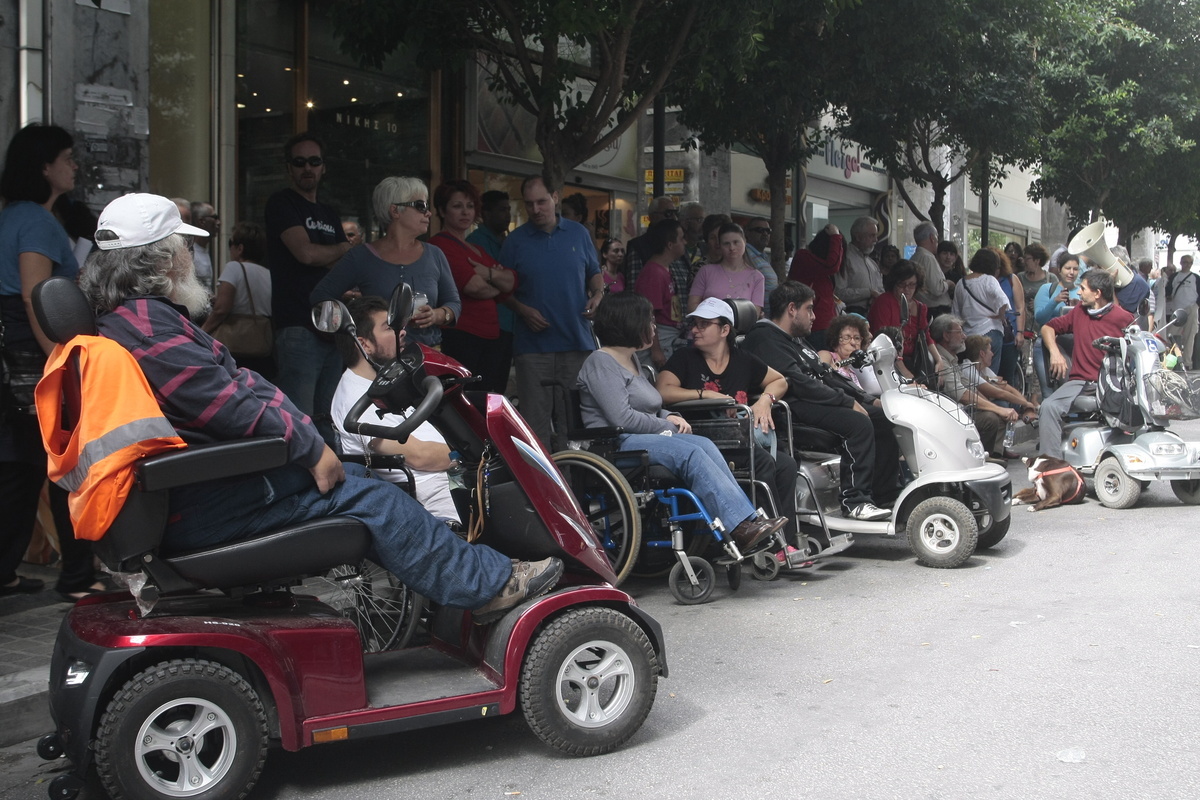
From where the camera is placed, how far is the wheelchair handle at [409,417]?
153 inches

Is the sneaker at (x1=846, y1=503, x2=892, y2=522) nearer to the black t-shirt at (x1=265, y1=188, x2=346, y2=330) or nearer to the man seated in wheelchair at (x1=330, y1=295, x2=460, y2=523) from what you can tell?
the man seated in wheelchair at (x1=330, y1=295, x2=460, y2=523)

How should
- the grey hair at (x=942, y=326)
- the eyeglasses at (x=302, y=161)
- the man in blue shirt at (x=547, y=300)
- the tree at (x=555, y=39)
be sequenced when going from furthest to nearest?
the grey hair at (x=942, y=326) < the tree at (x=555, y=39) < the man in blue shirt at (x=547, y=300) < the eyeglasses at (x=302, y=161)

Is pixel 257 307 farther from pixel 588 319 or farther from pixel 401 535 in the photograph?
pixel 401 535

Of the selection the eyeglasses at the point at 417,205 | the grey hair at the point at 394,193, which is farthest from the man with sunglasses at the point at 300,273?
the eyeglasses at the point at 417,205

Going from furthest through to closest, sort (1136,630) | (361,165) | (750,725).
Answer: (361,165) < (1136,630) < (750,725)

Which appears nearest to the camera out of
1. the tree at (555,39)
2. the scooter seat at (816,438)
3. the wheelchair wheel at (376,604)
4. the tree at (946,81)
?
the wheelchair wheel at (376,604)

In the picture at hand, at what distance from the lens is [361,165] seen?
11945mm

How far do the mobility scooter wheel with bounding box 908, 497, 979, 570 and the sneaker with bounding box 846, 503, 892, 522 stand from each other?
16cm

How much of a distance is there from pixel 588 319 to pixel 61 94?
3.60 m

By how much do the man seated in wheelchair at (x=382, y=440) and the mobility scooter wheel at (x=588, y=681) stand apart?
101 cm

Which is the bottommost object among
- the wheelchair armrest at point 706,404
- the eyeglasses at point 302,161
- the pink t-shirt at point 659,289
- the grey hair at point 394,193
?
the wheelchair armrest at point 706,404

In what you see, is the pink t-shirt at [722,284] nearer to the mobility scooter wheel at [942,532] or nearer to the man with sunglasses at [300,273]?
the mobility scooter wheel at [942,532]

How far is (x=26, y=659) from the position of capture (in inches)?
Result: 196

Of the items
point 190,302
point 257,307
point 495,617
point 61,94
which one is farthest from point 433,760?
point 61,94
